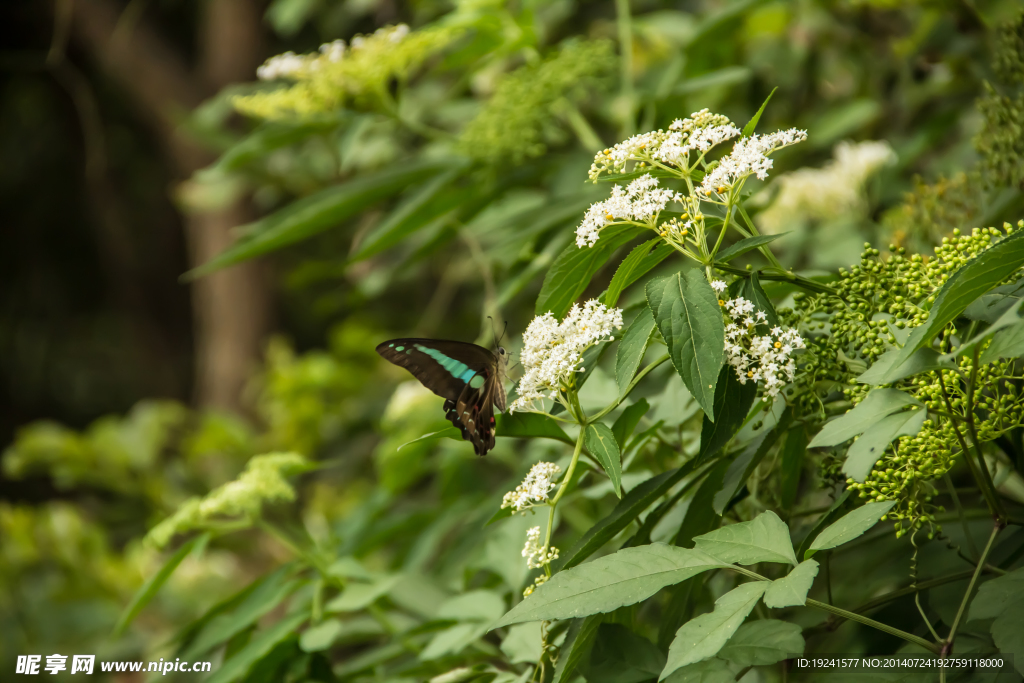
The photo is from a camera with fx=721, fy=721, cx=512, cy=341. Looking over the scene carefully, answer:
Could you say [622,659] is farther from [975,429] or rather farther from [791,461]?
[975,429]

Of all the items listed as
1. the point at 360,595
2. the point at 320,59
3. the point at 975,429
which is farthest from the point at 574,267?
the point at 320,59

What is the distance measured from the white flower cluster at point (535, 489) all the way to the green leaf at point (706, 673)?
0.62ft

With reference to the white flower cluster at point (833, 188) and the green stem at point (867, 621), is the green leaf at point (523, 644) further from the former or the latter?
the white flower cluster at point (833, 188)

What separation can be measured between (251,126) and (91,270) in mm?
2915

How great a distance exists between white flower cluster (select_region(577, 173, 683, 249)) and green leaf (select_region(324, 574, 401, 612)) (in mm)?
599

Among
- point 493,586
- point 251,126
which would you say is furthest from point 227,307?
point 493,586

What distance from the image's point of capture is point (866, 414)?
23.3 inches

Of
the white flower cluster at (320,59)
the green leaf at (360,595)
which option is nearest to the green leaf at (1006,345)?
the green leaf at (360,595)

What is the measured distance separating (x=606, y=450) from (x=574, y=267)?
0.18 m

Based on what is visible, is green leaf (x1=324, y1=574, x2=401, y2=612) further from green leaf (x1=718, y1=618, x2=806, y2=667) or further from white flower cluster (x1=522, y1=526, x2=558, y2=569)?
green leaf (x1=718, y1=618, x2=806, y2=667)

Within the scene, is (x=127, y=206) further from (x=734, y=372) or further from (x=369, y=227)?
(x=734, y=372)

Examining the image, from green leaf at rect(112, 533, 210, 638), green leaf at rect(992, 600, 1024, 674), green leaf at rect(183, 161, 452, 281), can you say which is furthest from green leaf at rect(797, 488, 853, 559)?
green leaf at rect(183, 161, 452, 281)

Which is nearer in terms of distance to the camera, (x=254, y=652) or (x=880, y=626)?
(x=880, y=626)

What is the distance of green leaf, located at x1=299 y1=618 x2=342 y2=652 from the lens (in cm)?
96
